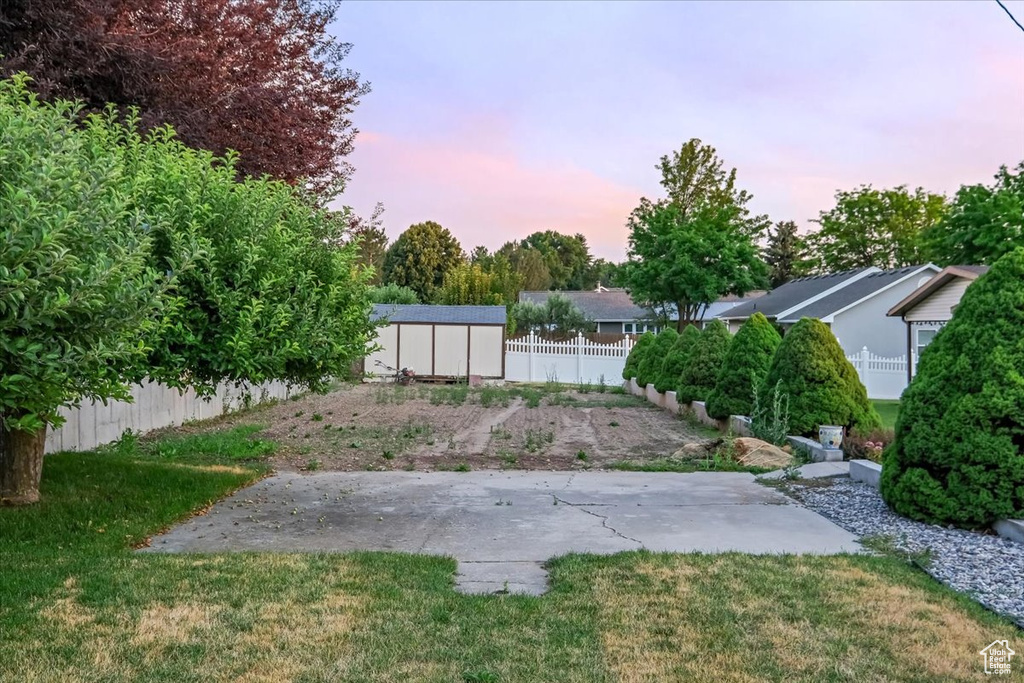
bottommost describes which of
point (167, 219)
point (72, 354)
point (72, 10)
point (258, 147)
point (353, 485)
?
point (353, 485)

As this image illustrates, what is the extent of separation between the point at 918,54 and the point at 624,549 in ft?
30.3

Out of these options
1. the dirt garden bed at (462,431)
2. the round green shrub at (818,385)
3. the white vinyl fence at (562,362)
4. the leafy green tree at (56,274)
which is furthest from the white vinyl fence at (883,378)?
the leafy green tree at (56,274)

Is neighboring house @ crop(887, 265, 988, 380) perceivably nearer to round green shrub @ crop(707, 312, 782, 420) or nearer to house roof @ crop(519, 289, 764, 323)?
round green shrub @ crop(707, 312, 782, 420)

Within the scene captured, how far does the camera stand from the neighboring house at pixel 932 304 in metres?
15.9

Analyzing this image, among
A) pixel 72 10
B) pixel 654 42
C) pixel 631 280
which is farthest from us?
pixel 631 280

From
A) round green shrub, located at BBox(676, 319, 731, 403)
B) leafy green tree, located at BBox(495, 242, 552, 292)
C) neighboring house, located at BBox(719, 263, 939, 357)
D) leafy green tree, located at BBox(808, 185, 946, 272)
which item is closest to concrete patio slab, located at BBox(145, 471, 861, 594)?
round green shrub, located at BBox(676, 319, 731, 403)

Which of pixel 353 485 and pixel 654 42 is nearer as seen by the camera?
pixel 353 485

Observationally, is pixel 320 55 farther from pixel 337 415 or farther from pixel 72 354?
pixel 72 354

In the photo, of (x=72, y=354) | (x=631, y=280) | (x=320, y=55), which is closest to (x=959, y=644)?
(x=72, y=354)

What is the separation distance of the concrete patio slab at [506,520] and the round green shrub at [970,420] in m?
0.78

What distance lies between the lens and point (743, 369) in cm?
1141

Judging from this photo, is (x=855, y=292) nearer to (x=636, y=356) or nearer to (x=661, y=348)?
(x=636, y=356)

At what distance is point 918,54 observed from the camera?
10477mm

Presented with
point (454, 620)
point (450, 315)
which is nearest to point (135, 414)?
point (454, 620)
